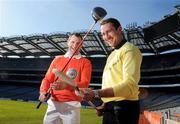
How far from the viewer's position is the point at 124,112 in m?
3.53

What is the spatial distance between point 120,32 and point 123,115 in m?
0.85

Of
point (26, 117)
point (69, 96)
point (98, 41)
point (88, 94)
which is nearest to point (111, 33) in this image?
point (88, 94)

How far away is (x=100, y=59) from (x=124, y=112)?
193ft

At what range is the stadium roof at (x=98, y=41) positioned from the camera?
43.0m

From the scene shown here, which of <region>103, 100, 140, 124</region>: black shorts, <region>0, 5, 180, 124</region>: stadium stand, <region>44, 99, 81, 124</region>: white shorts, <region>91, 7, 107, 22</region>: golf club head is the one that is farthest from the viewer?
<region>0, 5, 180, 124</region>: stadium stand

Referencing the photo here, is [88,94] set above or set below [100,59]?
above

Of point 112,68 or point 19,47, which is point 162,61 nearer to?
point 19,47

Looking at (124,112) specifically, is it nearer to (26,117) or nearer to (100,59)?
(26,117)

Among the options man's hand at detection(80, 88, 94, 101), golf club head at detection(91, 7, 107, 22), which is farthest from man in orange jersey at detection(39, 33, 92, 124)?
man's hand at detection(80, 88, 94, 101)

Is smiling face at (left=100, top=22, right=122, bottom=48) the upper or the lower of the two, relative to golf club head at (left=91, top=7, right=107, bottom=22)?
lower

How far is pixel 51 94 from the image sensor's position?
5.47 m

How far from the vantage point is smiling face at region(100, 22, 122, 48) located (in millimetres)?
3651

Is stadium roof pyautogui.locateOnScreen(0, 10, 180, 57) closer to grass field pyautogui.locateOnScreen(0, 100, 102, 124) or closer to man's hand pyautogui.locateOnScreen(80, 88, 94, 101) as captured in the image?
grass field pyautogui.locateOnScreen(0, 100, 102, 124)

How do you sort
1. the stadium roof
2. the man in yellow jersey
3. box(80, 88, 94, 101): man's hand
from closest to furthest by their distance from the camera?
box(80, 88, 94, 101): man's hand < the man in yellow jersey < the stadium roof
